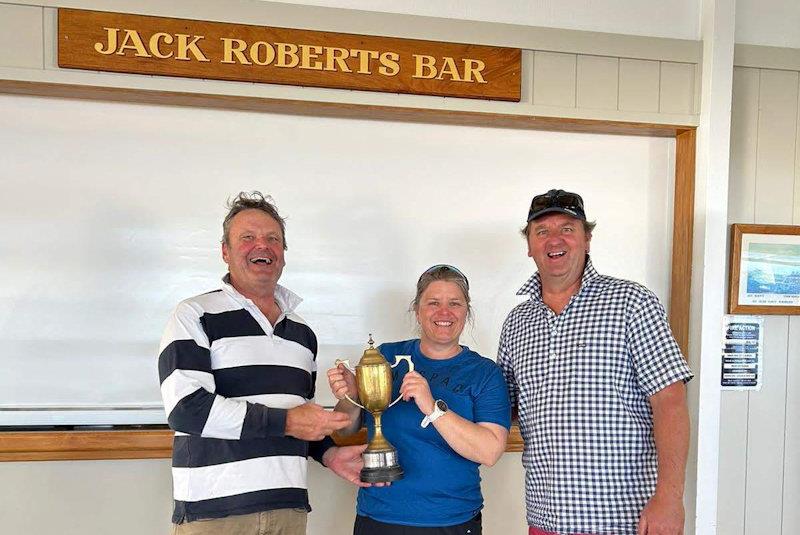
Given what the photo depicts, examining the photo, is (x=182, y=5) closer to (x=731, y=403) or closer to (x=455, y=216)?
(x=455, y=216)

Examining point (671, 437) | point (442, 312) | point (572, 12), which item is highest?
point (572, 12)

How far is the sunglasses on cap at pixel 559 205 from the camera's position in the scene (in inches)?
85.4

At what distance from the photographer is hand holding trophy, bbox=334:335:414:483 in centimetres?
195

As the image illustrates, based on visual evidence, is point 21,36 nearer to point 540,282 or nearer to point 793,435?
point 540,282

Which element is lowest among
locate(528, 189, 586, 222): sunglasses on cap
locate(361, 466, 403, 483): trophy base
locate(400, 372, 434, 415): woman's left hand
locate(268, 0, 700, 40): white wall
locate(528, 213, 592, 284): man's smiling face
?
locate(361, 466, 403, 483): trophy base

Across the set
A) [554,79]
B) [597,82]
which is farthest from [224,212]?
[597,82]

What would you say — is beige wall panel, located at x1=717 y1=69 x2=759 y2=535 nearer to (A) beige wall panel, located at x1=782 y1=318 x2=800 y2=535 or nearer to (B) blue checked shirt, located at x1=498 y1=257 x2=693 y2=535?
(A) beige wall panel, located at x1=782 y1=318 x2=800 y2=535

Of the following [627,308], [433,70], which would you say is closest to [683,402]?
[627,308]

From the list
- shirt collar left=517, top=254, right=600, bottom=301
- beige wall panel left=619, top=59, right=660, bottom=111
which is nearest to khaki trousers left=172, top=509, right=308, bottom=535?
shirt collar left=517, top=254, right=600, bottom=301

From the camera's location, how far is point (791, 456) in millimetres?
3129

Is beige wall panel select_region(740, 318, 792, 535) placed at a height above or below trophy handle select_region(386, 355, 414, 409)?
below

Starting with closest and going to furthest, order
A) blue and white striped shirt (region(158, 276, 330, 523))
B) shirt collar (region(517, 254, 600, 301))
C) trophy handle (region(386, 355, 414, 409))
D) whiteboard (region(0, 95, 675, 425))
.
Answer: blue and white striped shirt (region(158, 276, 330, 523))
trophy handle (region(386, 355, 414, 409))
shirt collar (region(517, 254, 600, 301))
whiteboard (region(0, 95, 675, 425))

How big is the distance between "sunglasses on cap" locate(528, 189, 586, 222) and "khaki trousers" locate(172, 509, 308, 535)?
108 centimetres

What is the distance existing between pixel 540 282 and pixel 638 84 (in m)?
1.15
